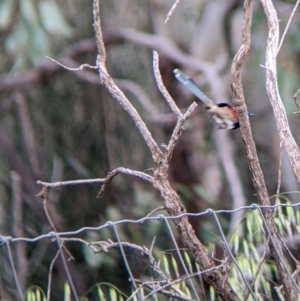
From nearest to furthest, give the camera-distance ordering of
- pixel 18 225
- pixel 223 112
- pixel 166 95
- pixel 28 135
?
pixel 166 95
pixel 223 112
pixel 18 225
pixel 28 135

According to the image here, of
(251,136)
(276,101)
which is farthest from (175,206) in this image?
(276,101)

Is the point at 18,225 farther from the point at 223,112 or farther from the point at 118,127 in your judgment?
the point at 223,112

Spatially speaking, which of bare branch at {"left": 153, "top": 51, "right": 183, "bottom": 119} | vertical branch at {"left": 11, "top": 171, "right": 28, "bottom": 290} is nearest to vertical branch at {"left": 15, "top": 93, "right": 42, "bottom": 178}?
vertical branch at {"left": 11, "top": 171, "right": 28, "bottom": 290}

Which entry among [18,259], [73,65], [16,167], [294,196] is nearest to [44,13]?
[73,65]

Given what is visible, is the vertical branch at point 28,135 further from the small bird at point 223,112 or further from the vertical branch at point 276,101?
the vertical branch at point 276,101

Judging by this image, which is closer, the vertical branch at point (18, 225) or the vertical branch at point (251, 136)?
the vertical branch at point (251, 136)

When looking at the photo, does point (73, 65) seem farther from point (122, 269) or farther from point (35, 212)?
point (122, 269)

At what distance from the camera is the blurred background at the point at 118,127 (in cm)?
397

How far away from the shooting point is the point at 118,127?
4441 millimetres

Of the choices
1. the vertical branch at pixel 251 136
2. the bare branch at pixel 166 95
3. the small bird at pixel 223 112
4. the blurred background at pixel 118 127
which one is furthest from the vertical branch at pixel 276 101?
the blurred background at pixel 118 127

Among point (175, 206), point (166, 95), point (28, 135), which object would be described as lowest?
point (175, 206)

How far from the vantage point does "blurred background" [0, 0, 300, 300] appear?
3.97 meters

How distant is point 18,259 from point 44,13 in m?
1.36

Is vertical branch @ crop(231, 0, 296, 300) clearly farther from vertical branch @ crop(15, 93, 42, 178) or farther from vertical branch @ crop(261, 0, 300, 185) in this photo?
vertical branch @ crop(15, 93, 42, 178)
